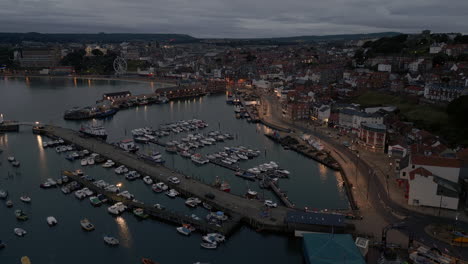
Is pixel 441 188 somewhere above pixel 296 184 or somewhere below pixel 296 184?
above

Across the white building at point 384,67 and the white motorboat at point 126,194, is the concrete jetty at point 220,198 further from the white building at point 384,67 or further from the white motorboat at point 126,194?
the white building at point 384,67

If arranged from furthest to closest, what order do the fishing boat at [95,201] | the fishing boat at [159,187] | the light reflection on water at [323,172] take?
the light reflection on water at [323,172], the fishing boat at [159,187], the fishing boat at [95,201]

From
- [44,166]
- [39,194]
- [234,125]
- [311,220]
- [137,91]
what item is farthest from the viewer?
[137,91]

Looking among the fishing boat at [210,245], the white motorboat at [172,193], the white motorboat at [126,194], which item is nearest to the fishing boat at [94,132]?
the white motorboat at [126,194]

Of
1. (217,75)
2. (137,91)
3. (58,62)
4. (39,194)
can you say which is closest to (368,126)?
(39,194)

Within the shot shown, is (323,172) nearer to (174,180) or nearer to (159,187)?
(174,180)

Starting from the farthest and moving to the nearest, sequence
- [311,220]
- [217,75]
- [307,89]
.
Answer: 1. [217,75]
2. [307,89]
3. [311,220]

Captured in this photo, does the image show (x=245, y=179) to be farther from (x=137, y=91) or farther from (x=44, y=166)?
(x=137, y=91)
